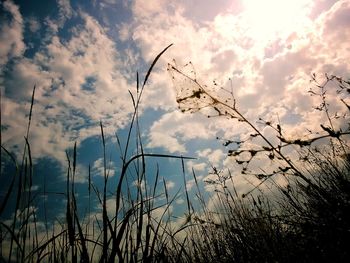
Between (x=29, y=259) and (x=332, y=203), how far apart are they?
2.06 metres

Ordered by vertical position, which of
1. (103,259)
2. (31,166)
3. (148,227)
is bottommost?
(103,259)

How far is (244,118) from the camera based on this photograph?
1822 millimetres

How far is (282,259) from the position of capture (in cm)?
216

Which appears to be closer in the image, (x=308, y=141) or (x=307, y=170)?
(x=308, y=141)

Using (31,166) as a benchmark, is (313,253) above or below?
below

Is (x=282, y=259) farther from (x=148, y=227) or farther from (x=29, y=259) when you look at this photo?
(x=29, y=259)

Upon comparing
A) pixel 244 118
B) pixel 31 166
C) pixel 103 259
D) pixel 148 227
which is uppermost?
pixel 31 166

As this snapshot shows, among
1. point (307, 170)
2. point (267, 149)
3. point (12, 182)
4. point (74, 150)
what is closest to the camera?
point (12, 182)

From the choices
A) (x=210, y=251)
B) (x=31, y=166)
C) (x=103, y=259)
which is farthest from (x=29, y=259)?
(x=210, y=251)

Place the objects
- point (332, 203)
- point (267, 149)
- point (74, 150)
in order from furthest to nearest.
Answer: point (74, 150)
point (332, 203)
point (267, 149)

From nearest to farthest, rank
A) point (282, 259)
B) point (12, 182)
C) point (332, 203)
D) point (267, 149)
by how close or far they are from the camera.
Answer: point (12, 182), point (267, 149), point (332, 203), point (282, 259)

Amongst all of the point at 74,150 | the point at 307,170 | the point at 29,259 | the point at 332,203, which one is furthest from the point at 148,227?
the point at 307,170

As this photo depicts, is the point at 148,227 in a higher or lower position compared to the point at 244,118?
lower

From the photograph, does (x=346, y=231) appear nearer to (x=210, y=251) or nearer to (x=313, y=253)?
(x=313, y=253)
